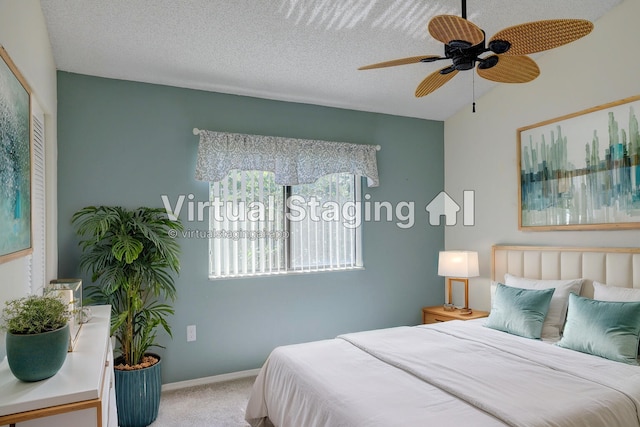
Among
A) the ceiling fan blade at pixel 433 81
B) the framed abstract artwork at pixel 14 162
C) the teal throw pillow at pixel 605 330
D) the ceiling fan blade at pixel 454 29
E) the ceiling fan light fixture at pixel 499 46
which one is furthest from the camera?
the teal throw pillow at pixel 605 330

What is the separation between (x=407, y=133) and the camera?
4535 millimetres

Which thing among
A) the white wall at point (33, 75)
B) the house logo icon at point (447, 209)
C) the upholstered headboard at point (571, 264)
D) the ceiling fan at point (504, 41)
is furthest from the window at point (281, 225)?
the ceiling fan at point (504, 41)

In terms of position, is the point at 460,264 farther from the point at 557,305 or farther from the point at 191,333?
the point at 191,333

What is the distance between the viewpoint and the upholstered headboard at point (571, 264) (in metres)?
2.88

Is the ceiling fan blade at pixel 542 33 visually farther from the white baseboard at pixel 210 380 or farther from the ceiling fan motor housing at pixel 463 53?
the white baseboard at pixel 210 380

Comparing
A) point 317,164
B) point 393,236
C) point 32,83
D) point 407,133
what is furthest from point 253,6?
point 393,236

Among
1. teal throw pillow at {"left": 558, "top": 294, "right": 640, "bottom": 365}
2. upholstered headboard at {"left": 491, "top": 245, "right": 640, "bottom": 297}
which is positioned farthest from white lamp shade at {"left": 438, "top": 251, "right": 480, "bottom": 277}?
teal throw pillow at {"left": 558, "top": 294, "right": 640, "bottom": 365}

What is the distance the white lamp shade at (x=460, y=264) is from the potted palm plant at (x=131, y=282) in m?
2.60

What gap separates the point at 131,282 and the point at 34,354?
159 centimetres

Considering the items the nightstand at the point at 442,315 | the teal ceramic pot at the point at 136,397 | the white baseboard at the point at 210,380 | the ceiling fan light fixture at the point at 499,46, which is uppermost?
the ceiling fan light fixture at the point at 499,46

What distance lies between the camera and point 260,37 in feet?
9.70

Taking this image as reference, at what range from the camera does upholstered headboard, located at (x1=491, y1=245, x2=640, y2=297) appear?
2.88m

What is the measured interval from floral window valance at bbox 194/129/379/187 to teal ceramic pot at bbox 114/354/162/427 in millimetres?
1594

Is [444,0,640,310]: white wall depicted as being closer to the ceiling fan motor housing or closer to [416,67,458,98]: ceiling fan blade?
[416,67,458,98]: ceiling fan blade
